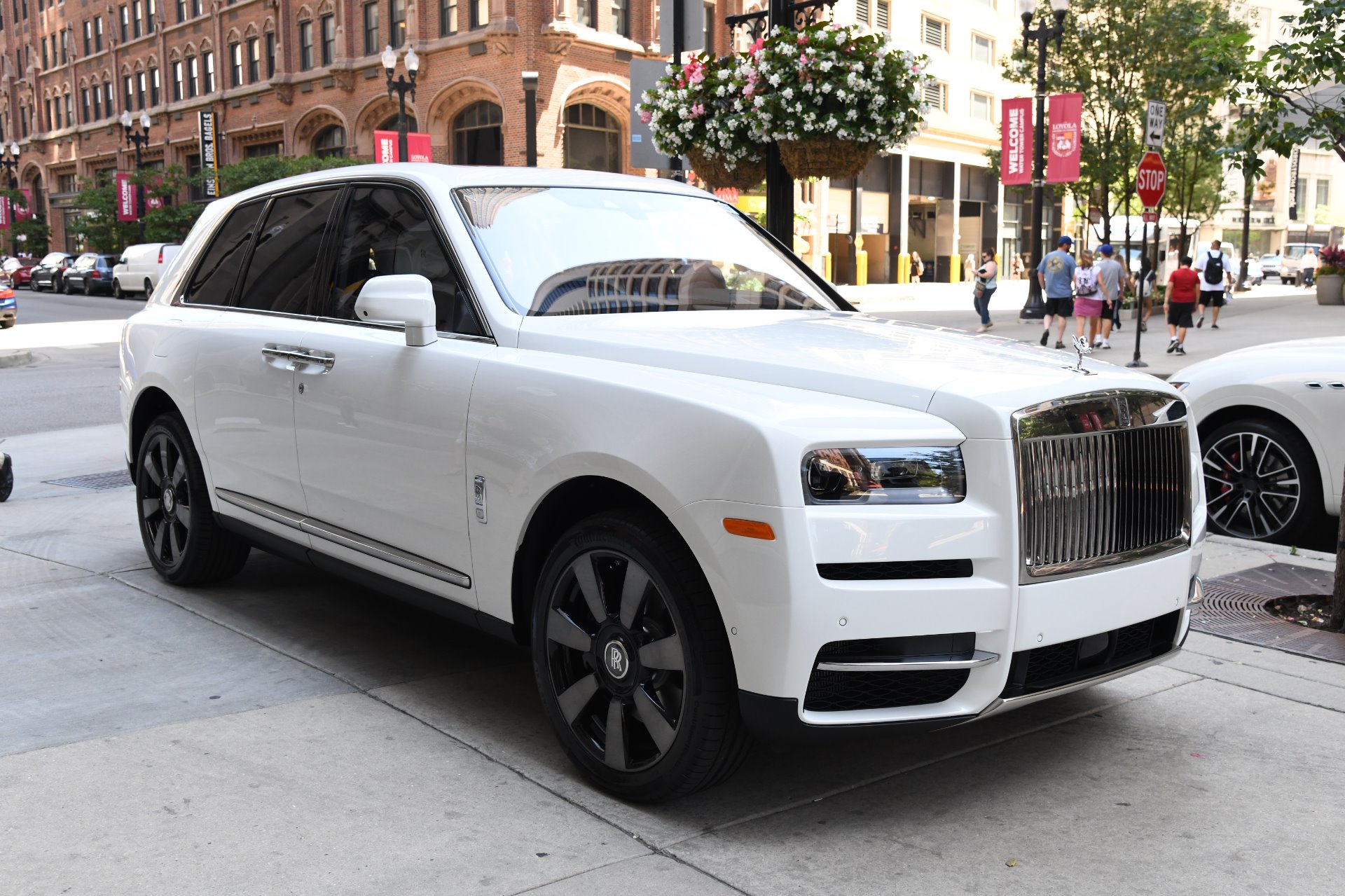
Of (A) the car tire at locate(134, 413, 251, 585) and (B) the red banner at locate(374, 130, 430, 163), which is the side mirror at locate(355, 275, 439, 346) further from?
(B) the red banner at locate(374, 130, 430, 163)

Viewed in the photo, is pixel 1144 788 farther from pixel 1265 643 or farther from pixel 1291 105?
pixel 1291 105

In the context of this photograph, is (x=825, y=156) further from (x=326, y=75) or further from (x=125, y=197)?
(x=125, y=197)

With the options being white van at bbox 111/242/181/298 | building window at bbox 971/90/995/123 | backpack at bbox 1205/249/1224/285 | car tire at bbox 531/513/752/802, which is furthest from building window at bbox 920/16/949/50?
car tire at bbox 531/513/752/802

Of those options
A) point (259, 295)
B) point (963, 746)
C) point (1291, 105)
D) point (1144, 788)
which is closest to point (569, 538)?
point (963, 746)

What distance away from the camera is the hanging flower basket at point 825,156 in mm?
10094

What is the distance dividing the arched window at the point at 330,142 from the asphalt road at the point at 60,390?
2294cm

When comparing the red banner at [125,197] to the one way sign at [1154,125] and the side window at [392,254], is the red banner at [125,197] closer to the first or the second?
the one way sign at [1154,125]

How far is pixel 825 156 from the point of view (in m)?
10.2

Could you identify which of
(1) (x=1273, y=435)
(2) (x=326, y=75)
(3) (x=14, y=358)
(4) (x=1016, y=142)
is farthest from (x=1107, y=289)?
(2) (x=326, y=75)

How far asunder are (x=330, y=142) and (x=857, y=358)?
165ft

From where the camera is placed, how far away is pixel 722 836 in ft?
11.4

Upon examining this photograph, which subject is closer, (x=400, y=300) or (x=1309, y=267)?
(x=400, y=300)

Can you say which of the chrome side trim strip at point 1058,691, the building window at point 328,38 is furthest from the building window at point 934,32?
the chrome side trim strip at point 1058,691

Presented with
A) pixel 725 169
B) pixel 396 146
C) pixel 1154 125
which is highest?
pixel 396 146
